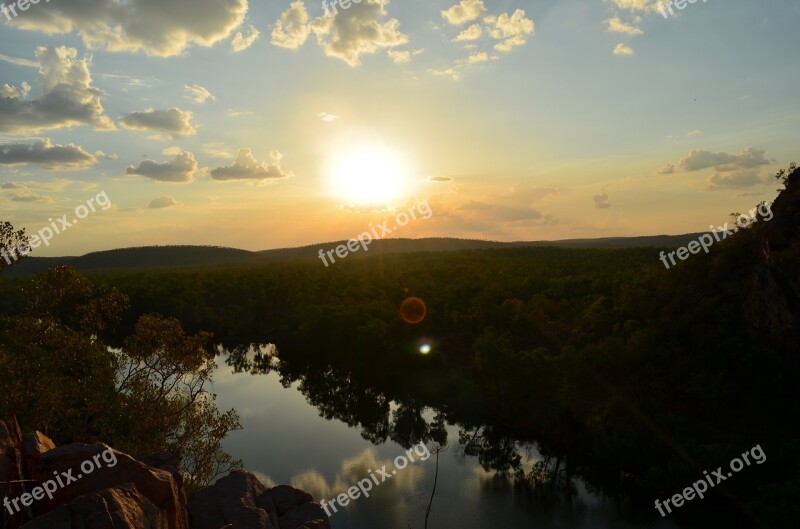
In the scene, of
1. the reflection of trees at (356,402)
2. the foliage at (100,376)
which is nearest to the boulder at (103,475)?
the foliage at (100,376)

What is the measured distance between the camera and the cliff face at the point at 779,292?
152 ft

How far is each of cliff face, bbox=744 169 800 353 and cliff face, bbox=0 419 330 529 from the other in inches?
1663

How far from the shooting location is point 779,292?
153 feet

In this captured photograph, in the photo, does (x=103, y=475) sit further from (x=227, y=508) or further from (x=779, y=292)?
(x=779, y=292)

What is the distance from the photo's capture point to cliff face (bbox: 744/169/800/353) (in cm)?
4622

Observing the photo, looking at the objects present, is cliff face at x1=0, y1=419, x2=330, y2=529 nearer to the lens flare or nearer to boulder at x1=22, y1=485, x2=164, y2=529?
boulder at x1=22, y1=485, x2=164, y2=529

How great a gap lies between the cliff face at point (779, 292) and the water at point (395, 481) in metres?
21.0

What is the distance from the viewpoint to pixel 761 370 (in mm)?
44375

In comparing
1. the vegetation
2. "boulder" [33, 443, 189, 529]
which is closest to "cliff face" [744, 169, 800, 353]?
the vegetation

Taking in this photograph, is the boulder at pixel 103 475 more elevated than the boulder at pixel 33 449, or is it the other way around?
the boulder at pixel 33 449

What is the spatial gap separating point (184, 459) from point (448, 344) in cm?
5089

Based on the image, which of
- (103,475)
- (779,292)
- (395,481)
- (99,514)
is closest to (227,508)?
(103,475)

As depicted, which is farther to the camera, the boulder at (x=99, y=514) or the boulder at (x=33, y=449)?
the boulder at (x=33, y=449)

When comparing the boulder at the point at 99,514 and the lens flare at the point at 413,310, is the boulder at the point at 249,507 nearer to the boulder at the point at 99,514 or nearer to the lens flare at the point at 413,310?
the boulder at the point at 99,514
